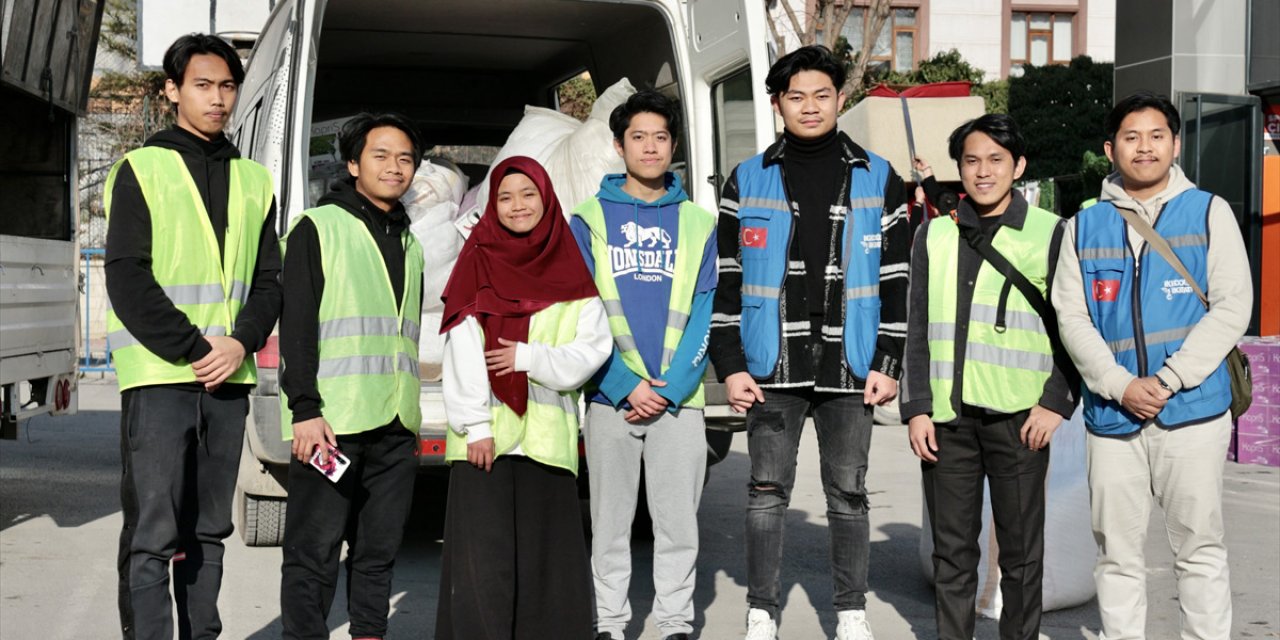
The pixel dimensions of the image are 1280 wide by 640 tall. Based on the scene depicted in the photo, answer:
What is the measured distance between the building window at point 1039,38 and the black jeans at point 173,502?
108ft

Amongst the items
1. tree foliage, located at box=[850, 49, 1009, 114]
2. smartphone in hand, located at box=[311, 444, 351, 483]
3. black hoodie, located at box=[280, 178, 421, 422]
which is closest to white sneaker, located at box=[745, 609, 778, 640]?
smartphone in hand, located at box=[311, 444, 351, 483]

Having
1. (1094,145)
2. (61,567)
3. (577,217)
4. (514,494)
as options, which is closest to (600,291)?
(577,217)

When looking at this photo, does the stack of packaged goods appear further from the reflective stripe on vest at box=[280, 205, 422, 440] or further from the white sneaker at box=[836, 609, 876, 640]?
the reflective stripe on vest at box=[280, 205, 422, 440]

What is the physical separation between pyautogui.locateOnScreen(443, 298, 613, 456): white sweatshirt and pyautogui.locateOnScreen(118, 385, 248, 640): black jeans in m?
0.61

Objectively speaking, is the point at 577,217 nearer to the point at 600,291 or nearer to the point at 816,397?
Answer: the point at 600,291

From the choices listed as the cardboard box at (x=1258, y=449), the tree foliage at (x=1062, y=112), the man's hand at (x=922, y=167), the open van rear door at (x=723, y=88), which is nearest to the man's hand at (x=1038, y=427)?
the open van rear door at (x=723, y=88)

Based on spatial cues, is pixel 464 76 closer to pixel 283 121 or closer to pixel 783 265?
pixel 283 121

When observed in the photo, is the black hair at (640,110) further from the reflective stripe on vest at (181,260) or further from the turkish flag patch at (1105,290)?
the turkish flag patch at (1105,290)

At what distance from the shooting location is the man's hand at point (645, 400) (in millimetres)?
4625

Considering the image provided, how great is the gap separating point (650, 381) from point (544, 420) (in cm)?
45

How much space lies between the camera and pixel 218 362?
160 inches

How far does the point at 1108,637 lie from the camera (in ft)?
14.4

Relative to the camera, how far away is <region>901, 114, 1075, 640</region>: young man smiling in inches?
179

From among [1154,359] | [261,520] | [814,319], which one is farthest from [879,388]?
[261,520]
